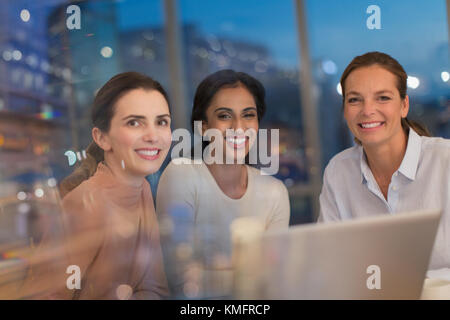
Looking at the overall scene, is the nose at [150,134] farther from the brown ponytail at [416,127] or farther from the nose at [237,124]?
the brown ponytail at [416,127]

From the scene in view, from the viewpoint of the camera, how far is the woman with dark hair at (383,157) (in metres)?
1.52

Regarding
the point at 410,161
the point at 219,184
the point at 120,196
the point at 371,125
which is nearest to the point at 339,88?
the point at 371,125

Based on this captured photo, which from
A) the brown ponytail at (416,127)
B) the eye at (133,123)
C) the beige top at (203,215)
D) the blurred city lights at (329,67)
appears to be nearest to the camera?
the eye at (133,123)

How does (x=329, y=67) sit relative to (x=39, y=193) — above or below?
above

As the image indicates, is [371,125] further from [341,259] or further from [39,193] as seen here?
[39,193]

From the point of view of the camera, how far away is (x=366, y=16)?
171 cm

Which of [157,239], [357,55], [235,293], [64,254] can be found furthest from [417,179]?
[64,254]

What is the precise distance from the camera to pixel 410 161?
5.06 feet

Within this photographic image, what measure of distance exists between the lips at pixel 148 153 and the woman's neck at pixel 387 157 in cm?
79

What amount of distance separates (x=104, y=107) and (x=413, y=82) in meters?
1.21

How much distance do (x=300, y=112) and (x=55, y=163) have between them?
1.09 meters

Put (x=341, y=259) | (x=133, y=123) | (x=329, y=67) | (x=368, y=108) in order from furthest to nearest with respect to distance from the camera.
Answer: (x=329, y=67), (x=368, y=108), (x=133, y=123), (x=341, y=259)

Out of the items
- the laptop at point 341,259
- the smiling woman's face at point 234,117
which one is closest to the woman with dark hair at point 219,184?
the smiling woman's face at point 234,117

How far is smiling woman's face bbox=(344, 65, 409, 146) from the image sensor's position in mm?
1526
